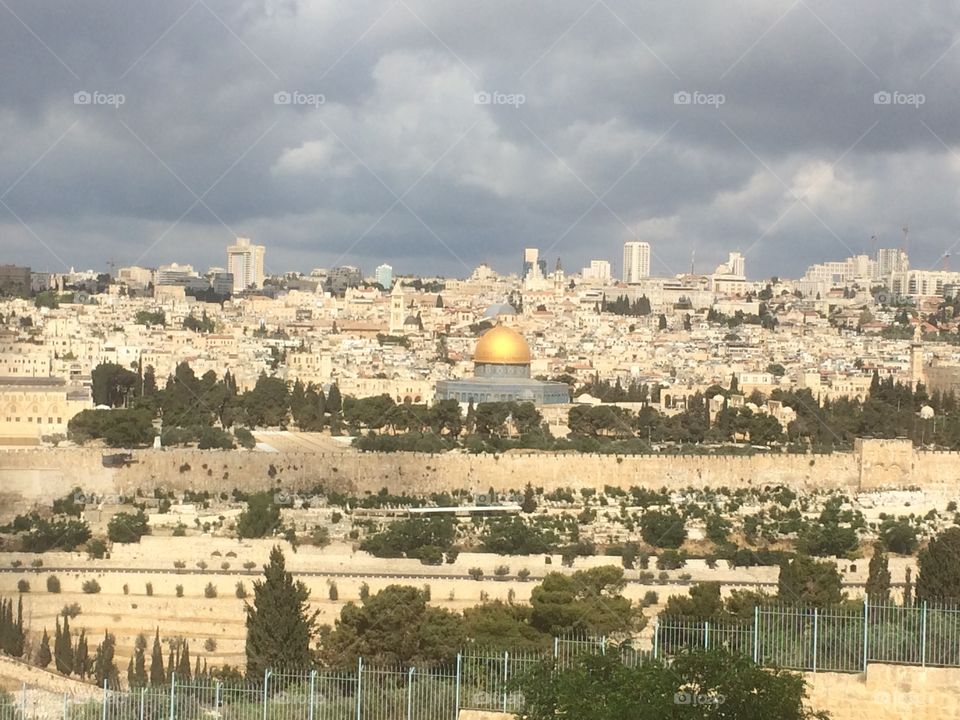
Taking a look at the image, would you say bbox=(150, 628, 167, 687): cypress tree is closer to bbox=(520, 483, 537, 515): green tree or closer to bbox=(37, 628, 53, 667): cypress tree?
bbox=(37, 628, 53, 667): cypress tree

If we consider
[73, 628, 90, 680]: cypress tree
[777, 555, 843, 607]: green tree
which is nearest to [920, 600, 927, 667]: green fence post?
[777, 555, 843, 607]: green tree

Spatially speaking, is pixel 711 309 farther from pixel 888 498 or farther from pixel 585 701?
pixel 585 701

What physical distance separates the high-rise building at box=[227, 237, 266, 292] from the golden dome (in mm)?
79442

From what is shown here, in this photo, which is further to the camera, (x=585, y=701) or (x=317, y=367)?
(x=317, y=367)

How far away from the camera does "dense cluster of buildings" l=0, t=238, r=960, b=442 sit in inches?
2415

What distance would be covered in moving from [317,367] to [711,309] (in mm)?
43531

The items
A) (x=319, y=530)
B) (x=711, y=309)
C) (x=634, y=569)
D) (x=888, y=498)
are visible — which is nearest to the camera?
(x=634, y=569)

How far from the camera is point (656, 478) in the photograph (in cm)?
4131

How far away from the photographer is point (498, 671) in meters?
15.6

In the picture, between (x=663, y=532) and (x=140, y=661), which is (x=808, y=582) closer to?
(x=140, y=661)

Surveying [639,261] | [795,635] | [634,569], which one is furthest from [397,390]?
[639,261]

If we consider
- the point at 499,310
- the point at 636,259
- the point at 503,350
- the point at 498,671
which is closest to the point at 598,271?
the point at 636,259

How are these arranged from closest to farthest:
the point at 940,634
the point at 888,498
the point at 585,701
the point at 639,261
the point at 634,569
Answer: the point at 585,701
the point at 940,634
the point at 634,569
the point at 888,498
the point at 639,261

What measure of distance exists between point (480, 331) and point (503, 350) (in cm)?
3702
